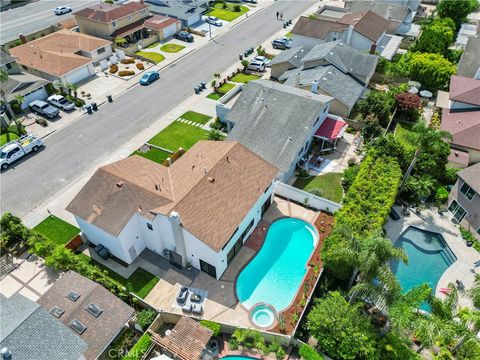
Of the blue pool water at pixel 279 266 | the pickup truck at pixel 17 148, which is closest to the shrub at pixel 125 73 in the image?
the pickup truck at pixel 17 148

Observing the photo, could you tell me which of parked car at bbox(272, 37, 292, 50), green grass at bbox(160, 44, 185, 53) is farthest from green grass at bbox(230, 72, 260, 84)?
green grass at bbox(160, 44, 185, 53)

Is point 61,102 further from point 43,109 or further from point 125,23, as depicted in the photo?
point 125,23

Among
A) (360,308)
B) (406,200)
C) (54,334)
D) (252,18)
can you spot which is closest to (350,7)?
(252,18)

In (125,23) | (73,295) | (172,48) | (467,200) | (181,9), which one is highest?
(181,9)

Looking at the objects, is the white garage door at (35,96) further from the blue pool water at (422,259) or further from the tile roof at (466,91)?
the tile roof at (466,91)

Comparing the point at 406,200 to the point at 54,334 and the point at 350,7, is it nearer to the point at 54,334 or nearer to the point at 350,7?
the point at 54,334

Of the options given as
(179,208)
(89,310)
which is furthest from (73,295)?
(179,208)
